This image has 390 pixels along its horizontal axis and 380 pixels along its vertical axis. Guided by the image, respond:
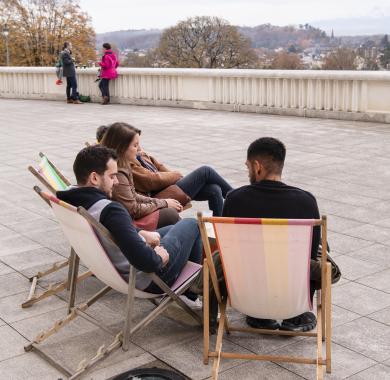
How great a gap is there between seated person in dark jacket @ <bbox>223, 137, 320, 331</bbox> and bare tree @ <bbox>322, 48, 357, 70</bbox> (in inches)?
2197

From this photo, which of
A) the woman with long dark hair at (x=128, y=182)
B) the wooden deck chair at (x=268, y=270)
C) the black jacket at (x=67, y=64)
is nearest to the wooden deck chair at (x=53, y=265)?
the woman with long dark hair at (x=128, y=182)

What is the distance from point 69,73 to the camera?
19047 mm

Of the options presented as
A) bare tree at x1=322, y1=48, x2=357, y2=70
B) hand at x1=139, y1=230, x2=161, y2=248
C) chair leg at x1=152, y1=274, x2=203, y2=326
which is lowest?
bare tree at x1=322, y1=48, x2=357, y2=70

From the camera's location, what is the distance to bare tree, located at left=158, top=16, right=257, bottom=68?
2383 inches

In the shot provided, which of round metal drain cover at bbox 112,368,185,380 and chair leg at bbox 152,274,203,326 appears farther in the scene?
chair leg at bbox 152,274,203,326

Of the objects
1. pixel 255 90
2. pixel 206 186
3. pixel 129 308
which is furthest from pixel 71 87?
pixel 129 308

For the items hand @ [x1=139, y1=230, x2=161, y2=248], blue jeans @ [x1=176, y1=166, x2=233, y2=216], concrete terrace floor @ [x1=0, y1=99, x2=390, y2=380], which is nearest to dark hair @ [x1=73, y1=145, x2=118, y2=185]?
hand @ [x1=139, y1=230, x2=161, y2=248]

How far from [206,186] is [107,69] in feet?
42.3

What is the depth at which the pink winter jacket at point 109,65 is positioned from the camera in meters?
18.1

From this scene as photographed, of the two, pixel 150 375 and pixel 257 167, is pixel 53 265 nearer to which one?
pixel 150 375

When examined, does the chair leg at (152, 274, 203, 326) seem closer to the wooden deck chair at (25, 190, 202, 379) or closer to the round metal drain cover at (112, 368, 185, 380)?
the wooden deck chair at (25, 190, 202, 379)

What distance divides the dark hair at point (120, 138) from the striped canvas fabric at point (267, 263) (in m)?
1.66

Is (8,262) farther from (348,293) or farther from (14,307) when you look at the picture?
(348,293)

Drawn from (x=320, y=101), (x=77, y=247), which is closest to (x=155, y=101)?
(x=320, y=101)
